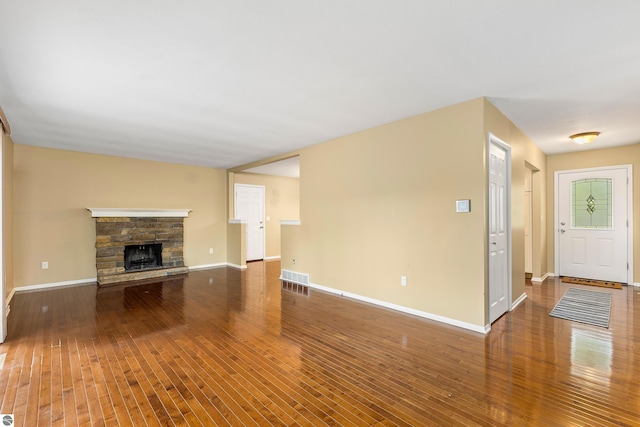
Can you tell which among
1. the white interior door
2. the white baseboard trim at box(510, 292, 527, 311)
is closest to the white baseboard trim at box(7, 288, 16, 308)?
the white baseboard trim at box(510, 292, 527, 311)

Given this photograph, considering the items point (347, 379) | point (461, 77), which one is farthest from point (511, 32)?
point (347, 379)

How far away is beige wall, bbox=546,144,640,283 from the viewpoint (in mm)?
5188

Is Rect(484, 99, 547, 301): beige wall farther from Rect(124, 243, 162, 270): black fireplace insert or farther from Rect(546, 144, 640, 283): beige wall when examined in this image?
Rect(124, 243, 162, 270): black fireplace insert

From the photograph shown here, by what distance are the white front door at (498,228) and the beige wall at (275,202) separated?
6095mm

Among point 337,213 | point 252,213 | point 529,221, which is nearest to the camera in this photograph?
point 337,213

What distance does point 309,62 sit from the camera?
2.46 m

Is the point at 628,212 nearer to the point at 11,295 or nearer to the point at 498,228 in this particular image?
the point at 498,228

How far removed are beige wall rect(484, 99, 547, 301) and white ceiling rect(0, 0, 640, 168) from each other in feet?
0.70

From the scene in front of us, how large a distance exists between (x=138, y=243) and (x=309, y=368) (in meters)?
5.32

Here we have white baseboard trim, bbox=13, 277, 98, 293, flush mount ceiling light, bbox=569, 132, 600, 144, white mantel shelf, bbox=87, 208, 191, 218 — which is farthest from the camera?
white mantel shelf, bbox=87, 208, 191, 218

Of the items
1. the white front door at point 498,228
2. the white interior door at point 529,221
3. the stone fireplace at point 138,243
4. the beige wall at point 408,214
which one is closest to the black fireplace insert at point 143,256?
the stone fireplace at point 138,243

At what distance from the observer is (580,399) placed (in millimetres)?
2062

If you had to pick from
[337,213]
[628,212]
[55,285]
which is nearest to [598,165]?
[628,212]

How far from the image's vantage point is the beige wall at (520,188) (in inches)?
143
